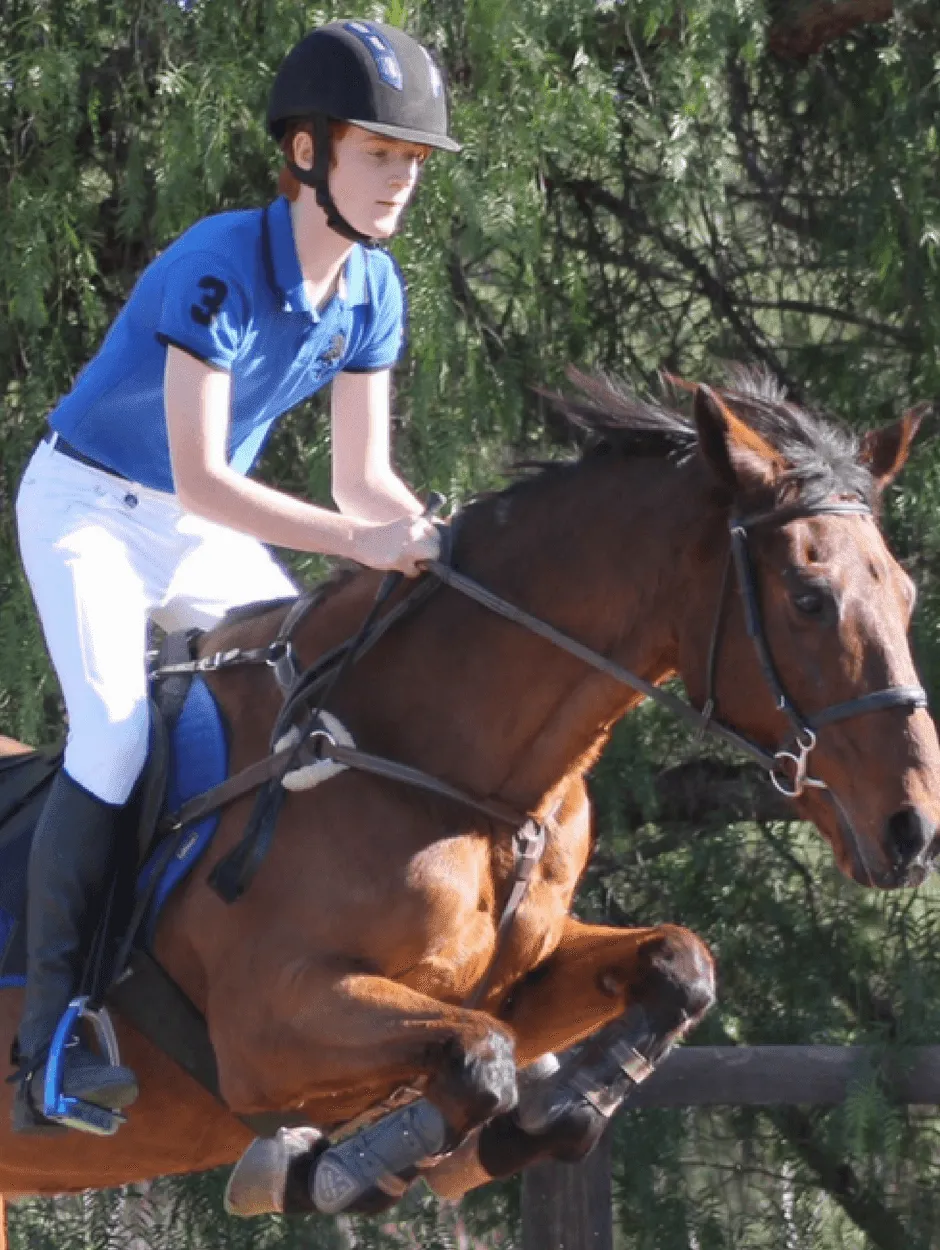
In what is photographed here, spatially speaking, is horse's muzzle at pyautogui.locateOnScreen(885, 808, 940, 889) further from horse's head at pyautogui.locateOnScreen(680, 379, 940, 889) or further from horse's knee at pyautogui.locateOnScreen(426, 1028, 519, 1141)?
horse's knee at pyautogui.locateOnScreen(426, 1028, 519, 1141)

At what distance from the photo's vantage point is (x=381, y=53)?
12.3 feet

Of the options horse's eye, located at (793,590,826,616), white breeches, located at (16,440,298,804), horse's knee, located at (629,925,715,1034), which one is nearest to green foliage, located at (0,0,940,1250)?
white breeches, located at (16,440,298,804)

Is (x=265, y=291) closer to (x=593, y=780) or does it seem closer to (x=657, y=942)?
(x=657, y=942)

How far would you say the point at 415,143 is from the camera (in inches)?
146

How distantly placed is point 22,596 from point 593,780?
200cm

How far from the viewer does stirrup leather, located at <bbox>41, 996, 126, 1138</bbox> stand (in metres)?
3.72

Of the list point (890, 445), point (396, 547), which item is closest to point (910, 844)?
point (890, 445)

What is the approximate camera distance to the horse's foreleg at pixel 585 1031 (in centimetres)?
353

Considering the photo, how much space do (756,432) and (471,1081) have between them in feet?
4.29

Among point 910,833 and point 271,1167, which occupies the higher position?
point 910,833

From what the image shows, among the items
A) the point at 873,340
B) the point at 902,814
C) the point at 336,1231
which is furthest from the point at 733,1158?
the point at 902,814

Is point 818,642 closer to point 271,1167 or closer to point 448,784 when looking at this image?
point 448,784

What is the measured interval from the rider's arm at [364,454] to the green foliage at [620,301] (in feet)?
6.00

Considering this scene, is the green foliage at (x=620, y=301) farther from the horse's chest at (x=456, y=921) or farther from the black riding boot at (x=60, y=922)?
the horse's chest at (x=456, y=921)
